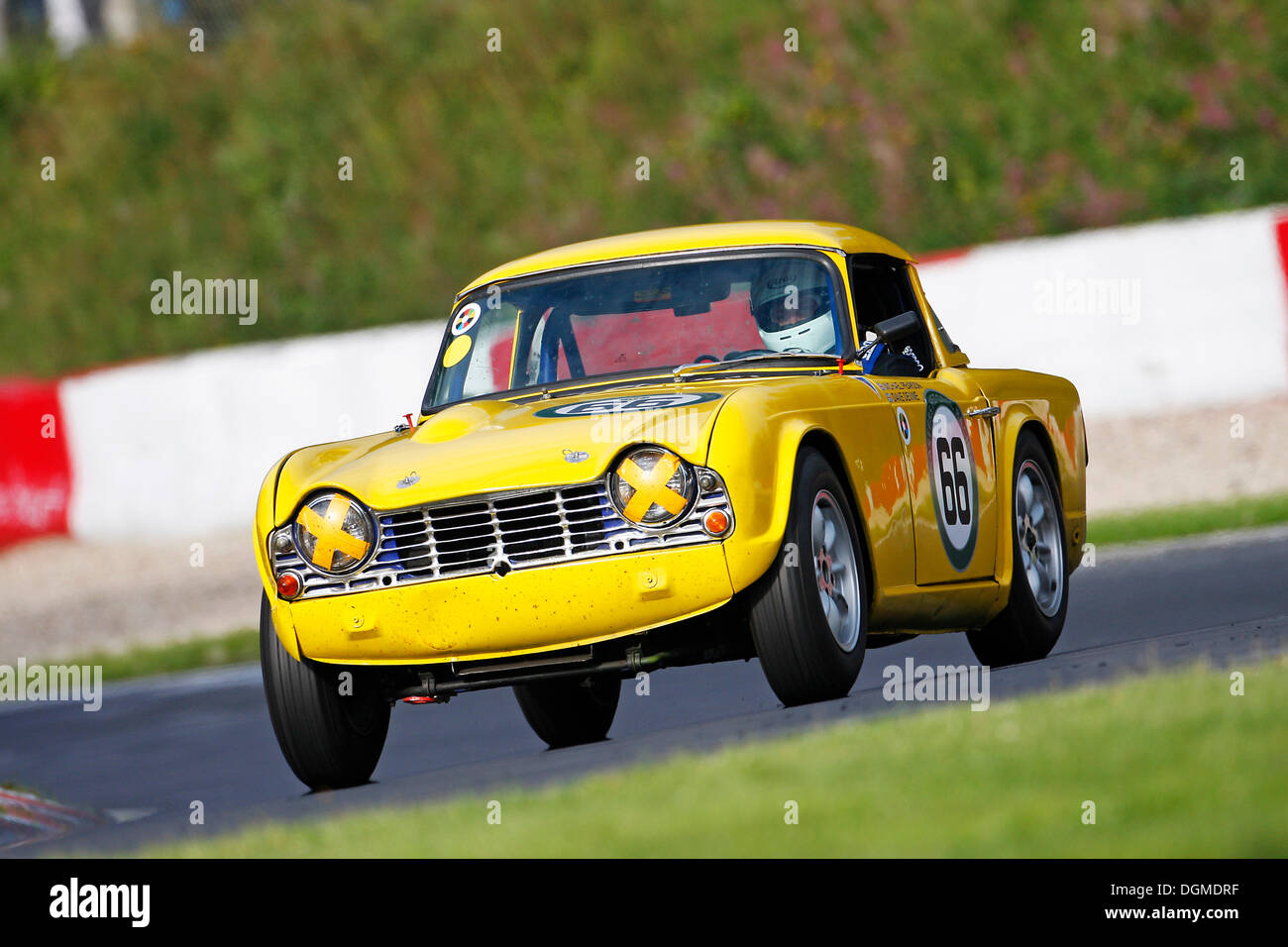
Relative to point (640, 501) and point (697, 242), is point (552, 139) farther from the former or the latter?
point (640, 501)

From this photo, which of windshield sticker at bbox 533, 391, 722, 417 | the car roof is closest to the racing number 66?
the car roof

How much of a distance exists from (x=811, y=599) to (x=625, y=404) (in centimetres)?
84

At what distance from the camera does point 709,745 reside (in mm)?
5398

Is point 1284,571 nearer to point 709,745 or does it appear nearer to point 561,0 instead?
→ point 709,745

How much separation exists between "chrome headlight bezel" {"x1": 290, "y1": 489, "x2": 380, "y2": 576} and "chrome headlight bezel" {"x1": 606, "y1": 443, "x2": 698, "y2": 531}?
74 centimetres

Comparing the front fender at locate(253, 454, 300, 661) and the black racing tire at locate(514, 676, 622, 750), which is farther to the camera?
the black racing tire at locate(514, 676, 622, 750)

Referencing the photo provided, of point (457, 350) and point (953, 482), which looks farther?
point (457, 350)

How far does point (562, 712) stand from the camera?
8.10m

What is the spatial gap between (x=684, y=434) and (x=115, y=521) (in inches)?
452

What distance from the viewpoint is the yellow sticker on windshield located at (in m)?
7.61

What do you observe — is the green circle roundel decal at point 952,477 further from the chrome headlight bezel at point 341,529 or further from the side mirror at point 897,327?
the chrome headlight bezel at point 341,529

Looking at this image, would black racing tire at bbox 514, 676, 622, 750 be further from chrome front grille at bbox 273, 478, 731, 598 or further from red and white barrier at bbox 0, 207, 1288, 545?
red and white barrier at bbox 0, 207, 1288, 545

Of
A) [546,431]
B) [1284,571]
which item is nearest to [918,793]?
[546,431]

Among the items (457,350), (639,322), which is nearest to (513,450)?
(639,322)
